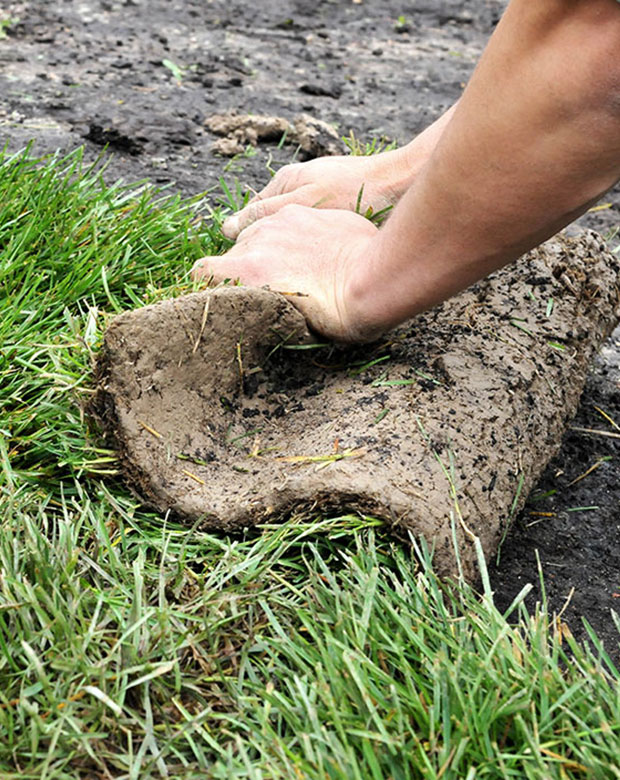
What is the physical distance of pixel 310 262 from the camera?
242cm

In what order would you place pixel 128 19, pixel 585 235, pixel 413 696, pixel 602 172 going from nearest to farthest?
pixel 413 696
pixel 602 172
pixel 585 235
pixel 128 19

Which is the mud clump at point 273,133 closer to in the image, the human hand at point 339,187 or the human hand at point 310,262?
the human hand at point 339,187

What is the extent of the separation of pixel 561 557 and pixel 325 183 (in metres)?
1.36

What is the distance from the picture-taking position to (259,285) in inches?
94.7

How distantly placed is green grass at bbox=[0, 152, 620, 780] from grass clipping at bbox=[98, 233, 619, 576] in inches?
3.2

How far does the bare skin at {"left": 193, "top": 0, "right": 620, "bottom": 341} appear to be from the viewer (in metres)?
1.61

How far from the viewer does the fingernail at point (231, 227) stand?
9.31ft

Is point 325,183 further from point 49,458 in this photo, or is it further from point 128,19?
point 128,19

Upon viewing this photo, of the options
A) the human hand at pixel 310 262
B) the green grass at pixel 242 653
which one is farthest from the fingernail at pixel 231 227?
the green grass at pixel 242 653

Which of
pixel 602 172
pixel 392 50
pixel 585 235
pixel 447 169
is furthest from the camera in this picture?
pixel 392 50

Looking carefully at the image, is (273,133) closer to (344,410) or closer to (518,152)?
(344,410)

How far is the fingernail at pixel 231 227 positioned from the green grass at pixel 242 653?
776 mm

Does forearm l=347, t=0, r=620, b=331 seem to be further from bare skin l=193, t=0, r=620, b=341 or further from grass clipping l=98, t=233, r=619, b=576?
grass clipping l=98, t=233, r=619, b=576

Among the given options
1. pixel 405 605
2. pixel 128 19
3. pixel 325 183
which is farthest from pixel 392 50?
pixel 405 605
